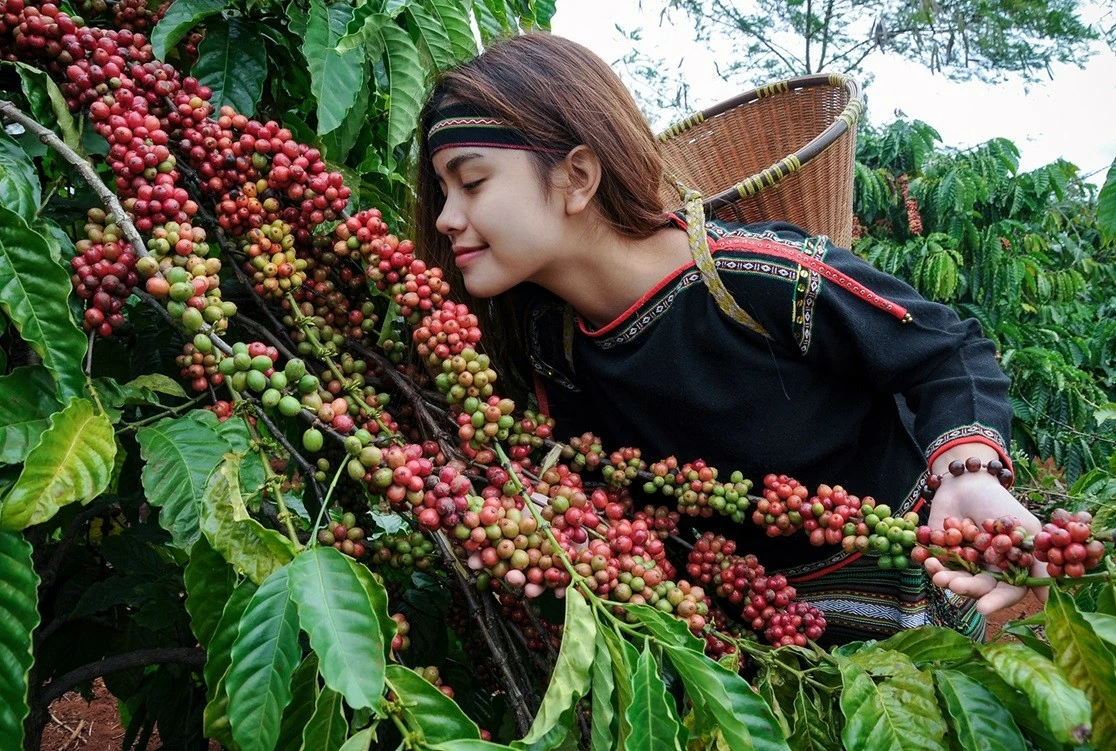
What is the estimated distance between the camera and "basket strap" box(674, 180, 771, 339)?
4.07 ft

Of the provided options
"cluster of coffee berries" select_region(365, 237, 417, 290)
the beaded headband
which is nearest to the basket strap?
the beaded headband

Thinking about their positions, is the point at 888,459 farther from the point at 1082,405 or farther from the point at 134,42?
the point at 1082,405

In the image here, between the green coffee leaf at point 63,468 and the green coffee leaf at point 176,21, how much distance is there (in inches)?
18.5

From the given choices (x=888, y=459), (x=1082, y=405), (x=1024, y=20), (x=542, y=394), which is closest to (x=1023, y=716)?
(x=888, y=459)

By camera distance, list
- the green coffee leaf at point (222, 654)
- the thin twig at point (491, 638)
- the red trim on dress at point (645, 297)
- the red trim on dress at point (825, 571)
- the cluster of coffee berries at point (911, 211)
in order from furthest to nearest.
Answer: the cluster of coffee berries at point (911, 211), the red trim on dress at point (825, 571), the red trim on dress at point (645, 297), the thin twig at point (491, 638), the green coffee leaf at point (222, 654)

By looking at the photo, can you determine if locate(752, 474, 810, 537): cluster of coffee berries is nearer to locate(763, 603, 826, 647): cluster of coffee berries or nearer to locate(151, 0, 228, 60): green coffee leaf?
locate(763, 603, 826, 647): cluster of coffee berries

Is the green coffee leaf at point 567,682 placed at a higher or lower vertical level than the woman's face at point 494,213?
lower

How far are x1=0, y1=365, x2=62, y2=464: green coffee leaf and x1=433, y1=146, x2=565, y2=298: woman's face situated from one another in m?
0.56

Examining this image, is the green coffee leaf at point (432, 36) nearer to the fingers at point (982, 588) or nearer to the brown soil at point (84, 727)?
the fingers at point (982, 588)

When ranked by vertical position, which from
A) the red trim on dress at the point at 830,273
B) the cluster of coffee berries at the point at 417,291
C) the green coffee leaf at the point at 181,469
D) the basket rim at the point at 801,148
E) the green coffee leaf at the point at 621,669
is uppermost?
the basket rim at the point at 801,148

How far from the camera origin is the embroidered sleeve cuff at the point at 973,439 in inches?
42.4

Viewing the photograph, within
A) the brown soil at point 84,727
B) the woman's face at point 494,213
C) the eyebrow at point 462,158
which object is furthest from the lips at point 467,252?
the brown soil at point 84,727

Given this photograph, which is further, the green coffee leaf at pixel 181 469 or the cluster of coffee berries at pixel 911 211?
the cluster of coffee berries at pixel 911 211

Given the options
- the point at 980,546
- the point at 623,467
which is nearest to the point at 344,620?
the point at 623,467
